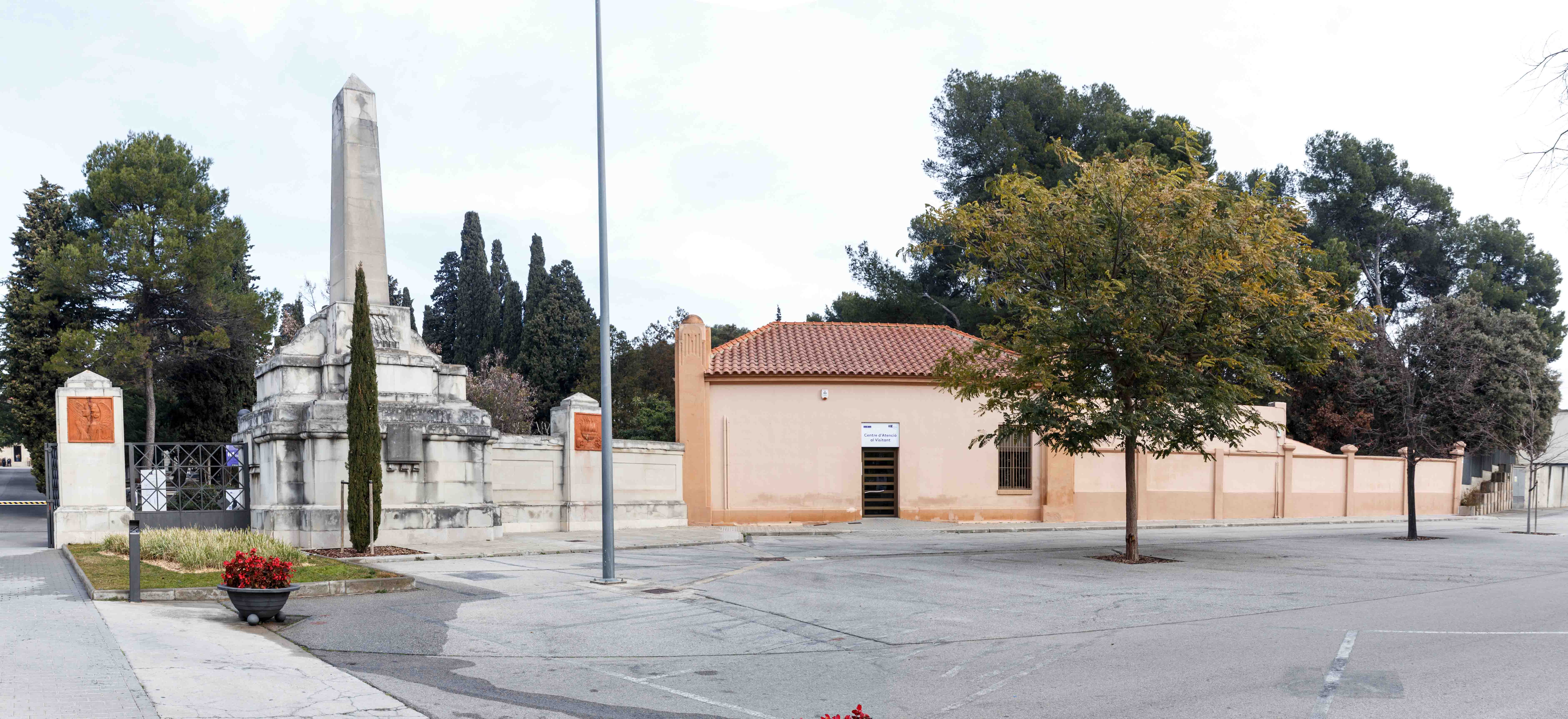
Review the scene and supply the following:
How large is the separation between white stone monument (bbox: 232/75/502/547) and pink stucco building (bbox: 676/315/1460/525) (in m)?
7.61

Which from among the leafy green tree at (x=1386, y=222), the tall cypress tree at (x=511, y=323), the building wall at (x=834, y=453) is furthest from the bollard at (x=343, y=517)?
the leafy green tree at (x=1386, y=222)

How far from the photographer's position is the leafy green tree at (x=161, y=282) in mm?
35156

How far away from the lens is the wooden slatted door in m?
28.9

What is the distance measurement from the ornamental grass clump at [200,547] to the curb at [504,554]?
3.48ft

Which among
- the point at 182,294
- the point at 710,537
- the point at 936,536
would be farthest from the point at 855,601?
the point at 182,294

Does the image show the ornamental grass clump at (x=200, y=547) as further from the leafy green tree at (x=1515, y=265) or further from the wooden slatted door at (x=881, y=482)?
the leafy green tree at (x=1515, y=265)

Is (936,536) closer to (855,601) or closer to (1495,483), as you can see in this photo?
(855,601)

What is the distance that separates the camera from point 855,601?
12703 mm

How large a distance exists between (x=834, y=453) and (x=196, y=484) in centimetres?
1498

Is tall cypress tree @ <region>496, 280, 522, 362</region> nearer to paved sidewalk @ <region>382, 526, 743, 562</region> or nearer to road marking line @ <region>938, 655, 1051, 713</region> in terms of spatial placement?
paved sidewalk @ <region>382, 526, 743, 562</region>

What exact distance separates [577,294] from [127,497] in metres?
36.3

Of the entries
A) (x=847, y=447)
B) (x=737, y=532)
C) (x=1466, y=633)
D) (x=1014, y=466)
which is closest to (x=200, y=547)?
(x=737, y=532)

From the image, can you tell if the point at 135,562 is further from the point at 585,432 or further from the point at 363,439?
the point at 585,432

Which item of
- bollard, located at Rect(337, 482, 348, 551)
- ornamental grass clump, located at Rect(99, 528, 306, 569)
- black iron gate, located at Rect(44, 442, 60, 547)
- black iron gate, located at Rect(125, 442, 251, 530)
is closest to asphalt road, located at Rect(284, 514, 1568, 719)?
ornamental grass clump, located at Rect(99, 528, 306, 569)
